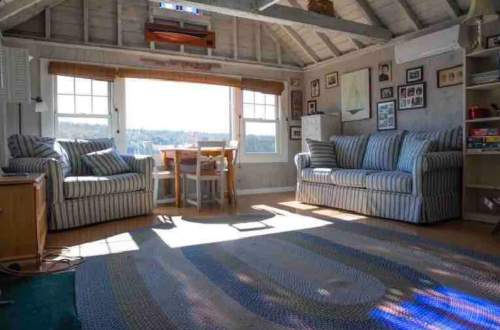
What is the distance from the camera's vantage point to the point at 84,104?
5160 millimetres

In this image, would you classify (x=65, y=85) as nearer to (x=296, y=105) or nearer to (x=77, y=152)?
(x=77, y=152)

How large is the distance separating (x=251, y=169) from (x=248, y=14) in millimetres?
2812

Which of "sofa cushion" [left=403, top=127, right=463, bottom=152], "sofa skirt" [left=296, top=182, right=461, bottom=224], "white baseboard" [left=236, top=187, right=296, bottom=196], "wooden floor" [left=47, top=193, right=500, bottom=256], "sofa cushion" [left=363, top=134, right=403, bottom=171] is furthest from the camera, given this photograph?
"white baseboard" [left=236, top=187, right=296, bottom=196]

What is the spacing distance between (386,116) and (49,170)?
14.5 feet

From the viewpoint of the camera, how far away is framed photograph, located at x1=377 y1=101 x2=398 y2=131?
532 centimetres

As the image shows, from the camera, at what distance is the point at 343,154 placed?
5.28 m

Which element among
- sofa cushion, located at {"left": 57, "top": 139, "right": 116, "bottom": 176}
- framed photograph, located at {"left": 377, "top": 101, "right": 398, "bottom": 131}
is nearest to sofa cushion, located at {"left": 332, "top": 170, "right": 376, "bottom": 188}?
framed photograph, located at {"left": 377, "top": 101, "right": 398, "bottom": 131}

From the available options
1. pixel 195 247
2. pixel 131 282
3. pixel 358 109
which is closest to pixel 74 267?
pixel 131 282

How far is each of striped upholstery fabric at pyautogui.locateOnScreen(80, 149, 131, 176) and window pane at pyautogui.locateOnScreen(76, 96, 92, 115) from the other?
42.1 inches

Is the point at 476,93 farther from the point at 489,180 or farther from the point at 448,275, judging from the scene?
the point at 448,275

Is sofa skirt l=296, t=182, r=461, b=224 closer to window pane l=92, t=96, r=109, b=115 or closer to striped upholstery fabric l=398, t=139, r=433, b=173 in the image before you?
striped upholstery fabric l=398, t=139, r=433, b=173

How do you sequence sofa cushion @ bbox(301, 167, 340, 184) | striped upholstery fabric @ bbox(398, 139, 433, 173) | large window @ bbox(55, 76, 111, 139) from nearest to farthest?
striped upholstery fabric @ bbox(398, 139, 433, 173) < sofa cushion @ bbox(301, 167, 340, 184) < large window @ bbox(55, 76, 111, 139)

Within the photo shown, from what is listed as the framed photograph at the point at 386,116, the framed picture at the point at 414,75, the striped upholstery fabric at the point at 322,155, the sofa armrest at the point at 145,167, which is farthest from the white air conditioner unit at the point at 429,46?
the sofa armrest at the point at 145,167

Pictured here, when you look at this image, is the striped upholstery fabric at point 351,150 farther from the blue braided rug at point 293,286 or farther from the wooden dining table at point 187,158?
the blue braided rug at point 293,286
